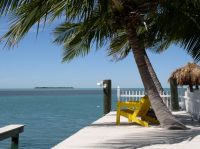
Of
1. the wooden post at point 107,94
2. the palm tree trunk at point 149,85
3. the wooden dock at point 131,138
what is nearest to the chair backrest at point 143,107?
the wooden dock at point 131,138

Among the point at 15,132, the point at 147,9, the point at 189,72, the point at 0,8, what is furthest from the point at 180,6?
the point at 189,72

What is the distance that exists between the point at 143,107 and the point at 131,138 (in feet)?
8.79

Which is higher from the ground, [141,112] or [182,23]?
[182,23]

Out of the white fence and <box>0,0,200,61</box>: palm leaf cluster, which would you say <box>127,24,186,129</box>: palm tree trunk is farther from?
the white fence

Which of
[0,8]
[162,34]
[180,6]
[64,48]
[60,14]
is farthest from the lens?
[64,48]

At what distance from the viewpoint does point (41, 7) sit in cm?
898

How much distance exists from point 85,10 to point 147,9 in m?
2.33

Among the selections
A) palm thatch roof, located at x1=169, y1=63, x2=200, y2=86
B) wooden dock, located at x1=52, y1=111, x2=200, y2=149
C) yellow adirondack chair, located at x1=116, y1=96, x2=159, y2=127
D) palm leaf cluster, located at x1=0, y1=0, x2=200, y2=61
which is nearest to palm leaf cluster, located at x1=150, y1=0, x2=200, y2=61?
palm leaf cluster, located at x1=0, y1=0, x2=200, y2=61

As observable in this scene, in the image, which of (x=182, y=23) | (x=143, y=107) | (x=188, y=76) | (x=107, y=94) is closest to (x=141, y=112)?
(x=143, y=107)

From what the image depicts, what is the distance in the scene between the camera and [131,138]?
9.55 m

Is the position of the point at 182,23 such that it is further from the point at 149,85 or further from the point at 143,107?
the point at 143,107

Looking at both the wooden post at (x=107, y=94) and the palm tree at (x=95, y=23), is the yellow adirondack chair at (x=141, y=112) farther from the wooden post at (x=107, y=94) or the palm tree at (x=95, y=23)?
the wooden post at (x=107, y=94)

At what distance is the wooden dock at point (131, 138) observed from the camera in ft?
27.8

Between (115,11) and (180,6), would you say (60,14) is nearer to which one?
(115,11)
